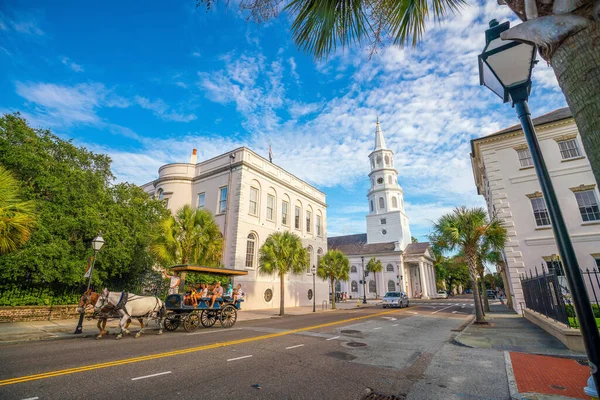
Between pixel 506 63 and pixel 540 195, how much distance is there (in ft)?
69.5

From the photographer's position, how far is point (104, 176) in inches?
741

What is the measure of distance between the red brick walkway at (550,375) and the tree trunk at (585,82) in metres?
5.66

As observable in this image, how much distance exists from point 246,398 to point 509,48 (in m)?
6.59

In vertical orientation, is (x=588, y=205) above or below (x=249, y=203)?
below

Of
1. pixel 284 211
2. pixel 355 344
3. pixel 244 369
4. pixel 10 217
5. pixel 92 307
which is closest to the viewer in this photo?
pixel 244 369

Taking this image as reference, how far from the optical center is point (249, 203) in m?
26.2

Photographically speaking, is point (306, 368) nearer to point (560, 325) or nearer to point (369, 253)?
point (560, 325)

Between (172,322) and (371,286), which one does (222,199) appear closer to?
(172,322)

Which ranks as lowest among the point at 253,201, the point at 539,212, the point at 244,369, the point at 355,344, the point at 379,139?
the point at 355,344

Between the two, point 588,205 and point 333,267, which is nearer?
point 588,205

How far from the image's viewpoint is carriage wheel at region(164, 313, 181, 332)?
12195 millimetres

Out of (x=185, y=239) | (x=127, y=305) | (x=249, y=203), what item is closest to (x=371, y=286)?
(x=249, y=203)

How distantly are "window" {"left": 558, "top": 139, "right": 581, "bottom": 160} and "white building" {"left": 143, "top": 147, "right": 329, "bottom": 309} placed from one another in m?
23.1

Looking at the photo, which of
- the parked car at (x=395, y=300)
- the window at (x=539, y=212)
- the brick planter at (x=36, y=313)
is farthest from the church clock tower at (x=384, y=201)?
the brick planter at (x=36, y=313)
